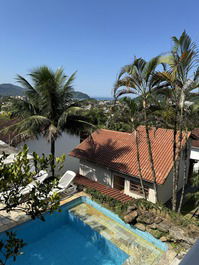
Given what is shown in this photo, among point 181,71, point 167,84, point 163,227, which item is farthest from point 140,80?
point 163,227

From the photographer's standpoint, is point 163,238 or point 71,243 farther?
point 71,243

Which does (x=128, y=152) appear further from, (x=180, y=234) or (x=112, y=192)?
(x=180, y=234)

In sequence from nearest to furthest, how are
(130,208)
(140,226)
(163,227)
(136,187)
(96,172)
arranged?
(163,227), (140,226), (130,208), (136,187), (96,172)

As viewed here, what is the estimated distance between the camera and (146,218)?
27.1 feet

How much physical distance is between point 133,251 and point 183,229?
237cm

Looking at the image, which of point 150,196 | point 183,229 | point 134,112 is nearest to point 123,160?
point 150,196

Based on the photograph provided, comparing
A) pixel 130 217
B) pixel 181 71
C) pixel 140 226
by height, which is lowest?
pixel 140 226

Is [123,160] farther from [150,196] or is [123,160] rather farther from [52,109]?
[52,109]

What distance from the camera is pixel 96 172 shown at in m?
15.9

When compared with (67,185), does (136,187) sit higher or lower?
lower

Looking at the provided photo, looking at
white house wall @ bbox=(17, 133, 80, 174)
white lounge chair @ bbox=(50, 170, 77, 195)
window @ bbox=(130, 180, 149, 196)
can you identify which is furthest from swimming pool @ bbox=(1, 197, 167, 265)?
white house wall @ bbox=(17, 133, 80, 174)

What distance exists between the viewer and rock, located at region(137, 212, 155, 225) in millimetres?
8131

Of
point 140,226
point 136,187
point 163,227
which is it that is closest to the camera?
point 163,227

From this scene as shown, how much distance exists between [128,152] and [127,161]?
1.12 metres
